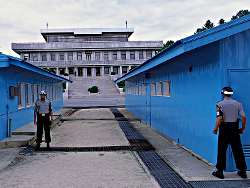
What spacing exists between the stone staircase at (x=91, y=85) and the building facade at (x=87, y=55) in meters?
9.27

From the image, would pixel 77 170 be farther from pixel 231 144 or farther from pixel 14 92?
pixel 14 92

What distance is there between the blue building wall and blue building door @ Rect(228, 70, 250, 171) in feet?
0.07

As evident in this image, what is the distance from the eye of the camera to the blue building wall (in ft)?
18.0

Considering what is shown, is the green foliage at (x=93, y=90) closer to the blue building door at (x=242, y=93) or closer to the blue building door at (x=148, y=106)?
the blue building door at (x=148, y=106)

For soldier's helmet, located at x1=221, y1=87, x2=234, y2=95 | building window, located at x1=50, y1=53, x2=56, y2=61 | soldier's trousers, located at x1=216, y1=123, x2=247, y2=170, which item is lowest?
soldier's trousers, located at x1=216, y1=123, x2=247, y2=170

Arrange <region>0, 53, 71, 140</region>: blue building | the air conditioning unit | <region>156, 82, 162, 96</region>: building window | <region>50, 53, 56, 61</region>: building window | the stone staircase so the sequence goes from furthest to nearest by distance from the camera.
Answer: <region>50, 53, 56, 61</region>: building window < the stone staircase < <region>156, 82, 162, 96</region>: building window < the air conditioning unit < <region>0, 53, 71, 140</region>: blue building

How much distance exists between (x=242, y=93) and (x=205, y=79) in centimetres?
93

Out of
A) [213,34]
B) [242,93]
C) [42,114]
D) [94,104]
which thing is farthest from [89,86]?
[213,34]

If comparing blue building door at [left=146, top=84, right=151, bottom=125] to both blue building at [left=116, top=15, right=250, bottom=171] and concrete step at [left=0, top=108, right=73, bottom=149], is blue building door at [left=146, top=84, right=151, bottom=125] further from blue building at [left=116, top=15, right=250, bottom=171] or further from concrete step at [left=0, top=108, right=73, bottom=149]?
concrete step at [left=0, top=108, right=73, bottom=149]

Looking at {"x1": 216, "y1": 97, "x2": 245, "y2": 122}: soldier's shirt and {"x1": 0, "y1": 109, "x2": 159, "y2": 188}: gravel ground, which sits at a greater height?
{"x1": 216, "y1": 97, "x2": 245, "y2": 122}: soldier's shirt

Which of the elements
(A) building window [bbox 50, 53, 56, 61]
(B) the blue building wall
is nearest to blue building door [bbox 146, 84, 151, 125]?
(B) the blue building wall

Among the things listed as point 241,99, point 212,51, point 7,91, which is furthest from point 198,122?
point 7,91

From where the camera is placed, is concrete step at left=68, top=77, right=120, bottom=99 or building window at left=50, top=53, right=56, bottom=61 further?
building window at left=50, top=53, right=56, bottom=61

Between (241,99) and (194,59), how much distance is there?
1.75 m
